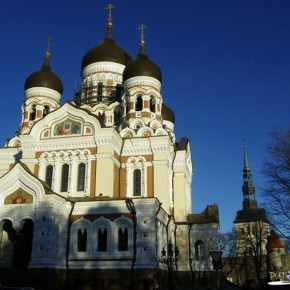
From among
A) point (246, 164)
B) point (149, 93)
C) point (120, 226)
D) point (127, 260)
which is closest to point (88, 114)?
point (149, 93)

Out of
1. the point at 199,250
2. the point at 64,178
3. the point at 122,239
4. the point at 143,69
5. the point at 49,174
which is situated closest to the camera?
the point at 122,239

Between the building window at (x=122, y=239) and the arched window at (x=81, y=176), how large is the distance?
5.34 m

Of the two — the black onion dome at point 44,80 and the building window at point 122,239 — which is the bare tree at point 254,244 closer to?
the building window at point 122,239

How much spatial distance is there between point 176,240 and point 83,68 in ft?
59.6

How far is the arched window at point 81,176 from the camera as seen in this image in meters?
25.5

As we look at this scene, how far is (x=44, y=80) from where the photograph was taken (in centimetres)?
3375

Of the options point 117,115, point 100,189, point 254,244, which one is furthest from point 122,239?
point 254,244

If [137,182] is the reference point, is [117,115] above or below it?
above

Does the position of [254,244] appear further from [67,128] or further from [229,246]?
[67,128]

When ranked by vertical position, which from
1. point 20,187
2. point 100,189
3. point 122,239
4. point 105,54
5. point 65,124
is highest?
point 105,54

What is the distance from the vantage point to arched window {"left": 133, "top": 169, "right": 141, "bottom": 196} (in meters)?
26.8

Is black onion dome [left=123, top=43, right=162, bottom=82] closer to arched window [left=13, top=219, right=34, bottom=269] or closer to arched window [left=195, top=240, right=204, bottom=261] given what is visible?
arched window [left=195, top=240, right=204, bottom=261]

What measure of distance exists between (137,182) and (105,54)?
14.5 m

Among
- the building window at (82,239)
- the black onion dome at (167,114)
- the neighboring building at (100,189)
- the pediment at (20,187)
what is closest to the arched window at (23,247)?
the neighboring building at (100,189)
